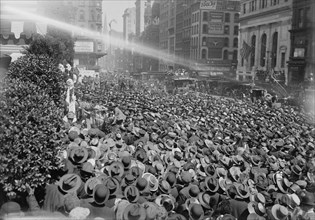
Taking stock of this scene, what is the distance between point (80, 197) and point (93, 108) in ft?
38.9

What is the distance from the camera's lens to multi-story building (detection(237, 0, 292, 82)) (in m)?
61.1

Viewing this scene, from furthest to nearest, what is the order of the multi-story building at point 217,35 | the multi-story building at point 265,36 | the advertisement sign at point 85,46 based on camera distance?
the multi-story building at point 217,35 → the multi-story building at point 265,36 → the advertisement sign at point 85,46

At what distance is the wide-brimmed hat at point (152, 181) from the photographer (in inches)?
412

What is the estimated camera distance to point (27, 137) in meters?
9.01

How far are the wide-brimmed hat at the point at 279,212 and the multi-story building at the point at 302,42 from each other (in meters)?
46.9

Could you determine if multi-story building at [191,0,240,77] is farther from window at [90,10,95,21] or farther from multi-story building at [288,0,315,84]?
multi-story building at [288,0,315,84]

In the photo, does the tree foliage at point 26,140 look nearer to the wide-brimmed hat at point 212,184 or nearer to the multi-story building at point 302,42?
the wide-brimmed hat at point 212,184

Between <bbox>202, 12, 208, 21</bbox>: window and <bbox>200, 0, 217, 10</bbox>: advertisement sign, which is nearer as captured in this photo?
<bbox>200, 0, 217, 10</bbox>: advertisement sign

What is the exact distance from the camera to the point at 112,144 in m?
13.7

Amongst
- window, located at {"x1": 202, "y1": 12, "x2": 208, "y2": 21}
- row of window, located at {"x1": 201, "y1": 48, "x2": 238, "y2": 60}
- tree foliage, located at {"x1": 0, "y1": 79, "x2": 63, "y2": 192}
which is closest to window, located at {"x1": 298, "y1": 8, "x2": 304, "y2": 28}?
row of window, located at {"x1": 201, "y1": 48, "x2": 238, "y2": 60}

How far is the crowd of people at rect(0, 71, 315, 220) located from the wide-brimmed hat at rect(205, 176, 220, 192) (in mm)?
26

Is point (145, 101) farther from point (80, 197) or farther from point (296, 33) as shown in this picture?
point (296, 33)

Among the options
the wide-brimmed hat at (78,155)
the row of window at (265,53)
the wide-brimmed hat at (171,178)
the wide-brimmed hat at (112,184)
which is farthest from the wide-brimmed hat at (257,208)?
the row of window at (265,53)

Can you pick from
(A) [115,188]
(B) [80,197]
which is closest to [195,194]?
(A) [115,188]
